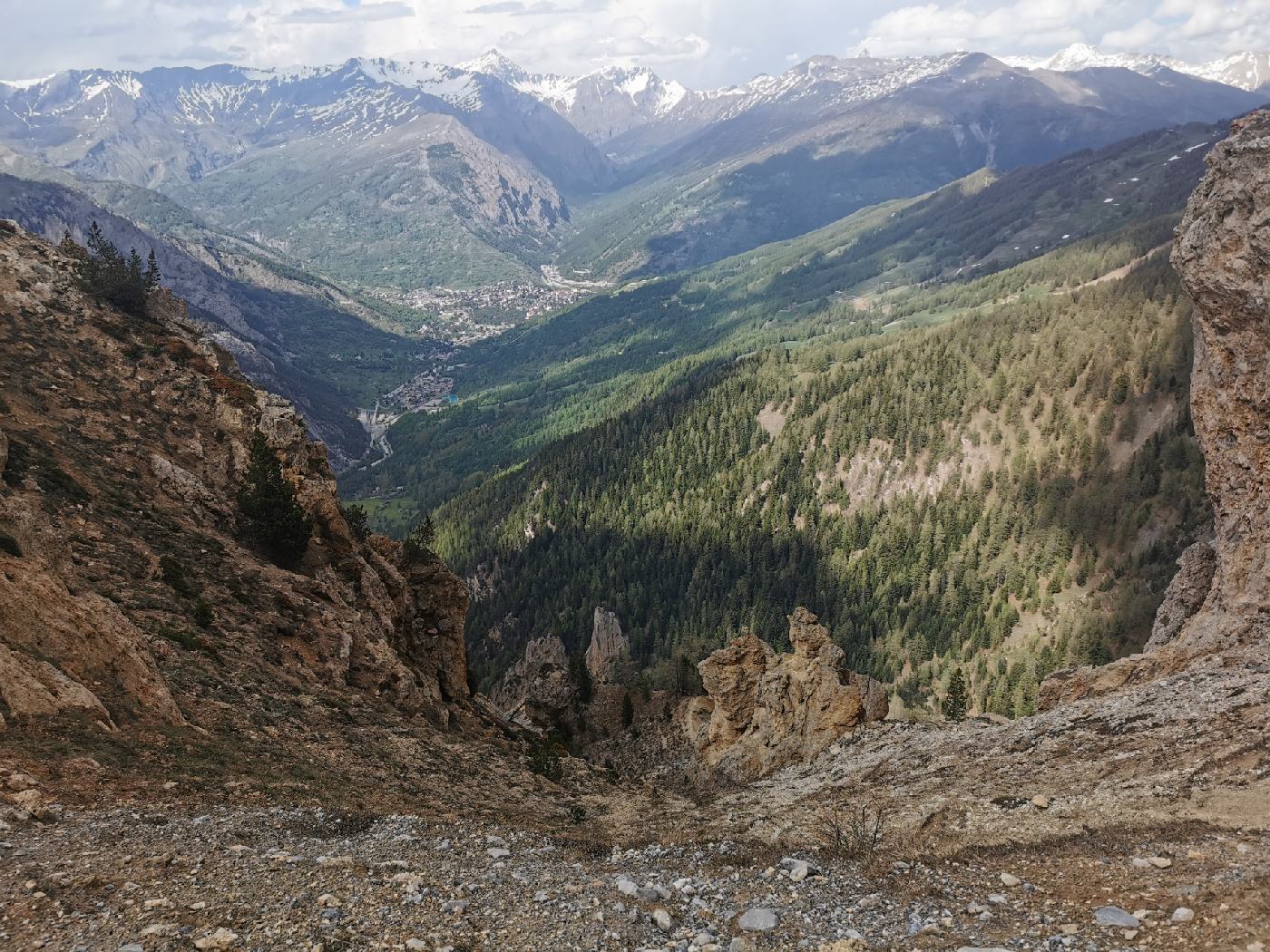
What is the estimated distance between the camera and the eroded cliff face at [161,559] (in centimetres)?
2527

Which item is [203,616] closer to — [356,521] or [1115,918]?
[356,521]

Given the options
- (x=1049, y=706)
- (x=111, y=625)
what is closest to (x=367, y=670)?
(x=111, y=625)

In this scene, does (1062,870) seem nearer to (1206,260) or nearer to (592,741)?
(1206,260)

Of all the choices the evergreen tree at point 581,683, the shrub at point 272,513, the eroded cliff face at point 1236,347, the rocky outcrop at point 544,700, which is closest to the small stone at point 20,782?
the shrub at point 272,513

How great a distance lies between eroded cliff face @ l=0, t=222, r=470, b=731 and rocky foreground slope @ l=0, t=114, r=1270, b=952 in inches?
7.8

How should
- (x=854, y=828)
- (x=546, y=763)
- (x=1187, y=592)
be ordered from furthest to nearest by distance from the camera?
(x=1187, y=592), (x=546, y=763), (x=854, y=828)

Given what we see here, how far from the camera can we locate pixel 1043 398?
173 meters

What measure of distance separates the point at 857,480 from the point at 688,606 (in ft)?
180

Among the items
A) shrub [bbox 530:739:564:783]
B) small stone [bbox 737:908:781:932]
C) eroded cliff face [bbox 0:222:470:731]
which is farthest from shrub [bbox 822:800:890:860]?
eroded cliff face [bbox 0:222:470:731]

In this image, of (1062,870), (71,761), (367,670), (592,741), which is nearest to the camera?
(1062,870)

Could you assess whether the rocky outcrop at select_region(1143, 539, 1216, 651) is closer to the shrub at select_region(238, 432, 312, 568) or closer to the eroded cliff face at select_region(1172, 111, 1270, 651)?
the eroded cliff face at select_region(1172, 111, 1270, 651)

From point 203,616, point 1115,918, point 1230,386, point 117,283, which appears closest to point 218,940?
point 1115,918

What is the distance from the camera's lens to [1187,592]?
52.3 m

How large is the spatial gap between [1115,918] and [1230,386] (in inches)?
1601
